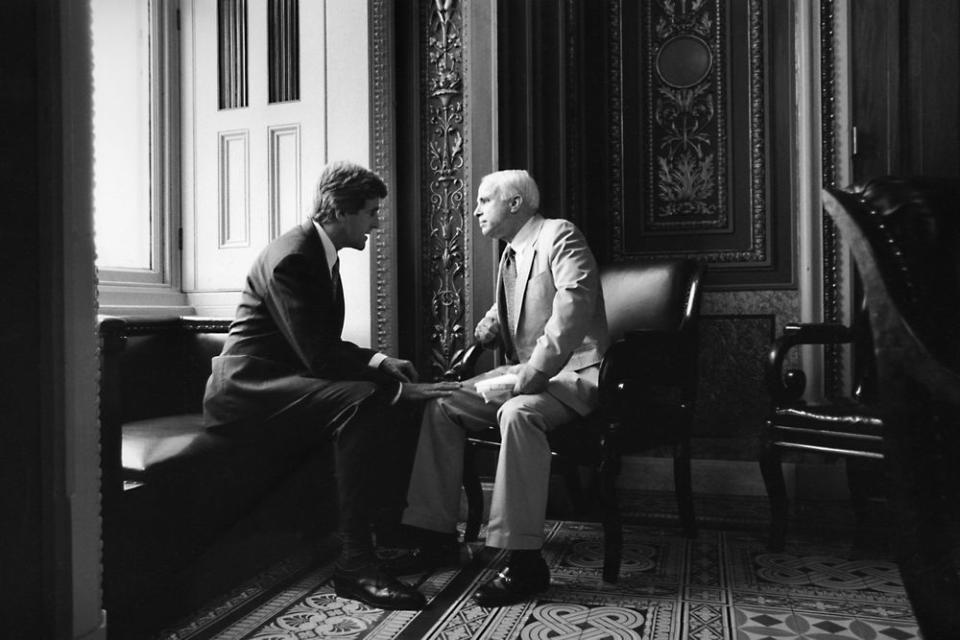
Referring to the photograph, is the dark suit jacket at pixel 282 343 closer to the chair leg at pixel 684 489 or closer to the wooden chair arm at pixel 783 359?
the chair leg at pixel 684 489

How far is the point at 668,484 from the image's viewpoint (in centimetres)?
344

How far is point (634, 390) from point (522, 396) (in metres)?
0.41

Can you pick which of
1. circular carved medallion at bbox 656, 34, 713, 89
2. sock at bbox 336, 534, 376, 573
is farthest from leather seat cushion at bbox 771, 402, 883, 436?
circular carved medallion at bbox 656, 34, 713, 89

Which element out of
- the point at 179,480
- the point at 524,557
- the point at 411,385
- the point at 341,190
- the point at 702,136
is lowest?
the point at 524,557

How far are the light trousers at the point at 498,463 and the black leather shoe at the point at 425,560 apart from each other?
76mm

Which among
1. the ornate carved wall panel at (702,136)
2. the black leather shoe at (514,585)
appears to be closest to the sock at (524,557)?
the black leather shoe at (514,585)

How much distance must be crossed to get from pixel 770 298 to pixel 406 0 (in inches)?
78.9

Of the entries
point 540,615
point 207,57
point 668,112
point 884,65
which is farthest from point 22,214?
point 884,65

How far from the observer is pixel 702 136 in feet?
11.2

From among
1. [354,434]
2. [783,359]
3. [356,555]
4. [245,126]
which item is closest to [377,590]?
[356,555]

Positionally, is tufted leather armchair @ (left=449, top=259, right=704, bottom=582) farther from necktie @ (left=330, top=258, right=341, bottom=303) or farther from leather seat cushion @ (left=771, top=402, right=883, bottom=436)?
necktie @ (left=330, top=258, right=341, bottom=303)

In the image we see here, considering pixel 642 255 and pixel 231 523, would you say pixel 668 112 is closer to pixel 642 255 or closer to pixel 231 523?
pixel 642 255

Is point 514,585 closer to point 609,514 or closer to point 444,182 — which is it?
point 609,514

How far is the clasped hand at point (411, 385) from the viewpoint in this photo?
7.89 ft
